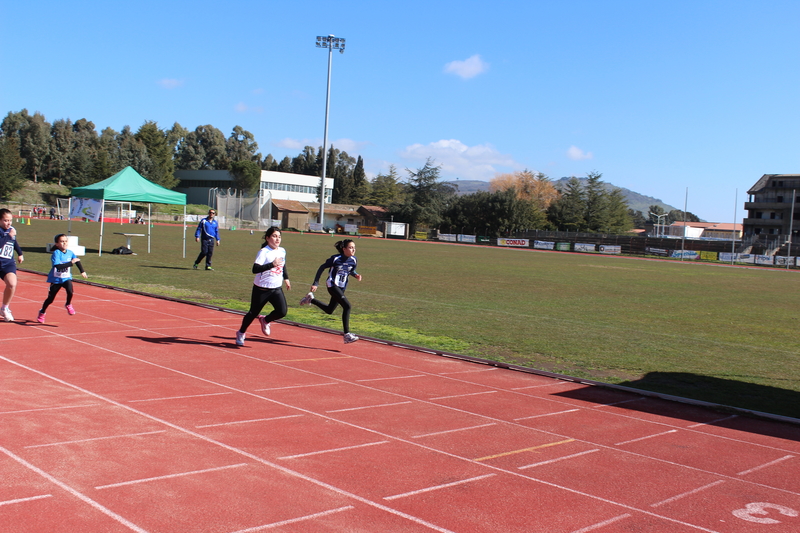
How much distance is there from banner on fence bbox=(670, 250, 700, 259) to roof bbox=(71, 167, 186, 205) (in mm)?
53791

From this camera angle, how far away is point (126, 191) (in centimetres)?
2536

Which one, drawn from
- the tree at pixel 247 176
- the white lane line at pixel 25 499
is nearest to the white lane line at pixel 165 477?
the white lane line at pixel 25 499

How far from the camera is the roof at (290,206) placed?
98.4 meters

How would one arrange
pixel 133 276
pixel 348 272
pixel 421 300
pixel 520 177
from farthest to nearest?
pixel 520 177, pixel 133 276, pixel 421 300, pixel 348 272

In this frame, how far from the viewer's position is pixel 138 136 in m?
120

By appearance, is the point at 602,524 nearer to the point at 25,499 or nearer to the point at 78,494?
the point at 78,494

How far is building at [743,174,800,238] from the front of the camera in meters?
85.6

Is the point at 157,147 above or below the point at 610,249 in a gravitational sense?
above

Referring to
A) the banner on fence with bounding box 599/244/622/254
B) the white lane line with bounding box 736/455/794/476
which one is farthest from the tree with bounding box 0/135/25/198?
the white lane line with bounding box 736/455/794/476

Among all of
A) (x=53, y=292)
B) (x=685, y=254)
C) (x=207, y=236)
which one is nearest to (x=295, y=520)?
(x=53, y=292)

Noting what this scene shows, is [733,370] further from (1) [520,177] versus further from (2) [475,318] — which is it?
(1) [520,177]

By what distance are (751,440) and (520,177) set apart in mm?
131229

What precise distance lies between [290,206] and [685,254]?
194 feet

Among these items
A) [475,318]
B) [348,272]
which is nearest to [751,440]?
[348,272]
